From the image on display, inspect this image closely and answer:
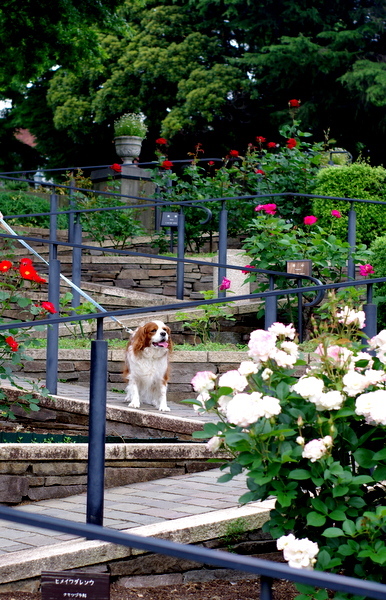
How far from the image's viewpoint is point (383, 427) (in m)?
2.59

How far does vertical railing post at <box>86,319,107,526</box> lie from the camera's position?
299cm

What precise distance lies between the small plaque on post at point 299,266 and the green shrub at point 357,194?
2.37 metres

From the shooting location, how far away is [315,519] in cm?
255

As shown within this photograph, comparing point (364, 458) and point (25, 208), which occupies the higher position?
point (25, 208)

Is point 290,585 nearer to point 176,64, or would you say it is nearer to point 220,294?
point 220,294

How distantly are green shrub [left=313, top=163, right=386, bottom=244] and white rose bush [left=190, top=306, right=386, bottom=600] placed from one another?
5909mm

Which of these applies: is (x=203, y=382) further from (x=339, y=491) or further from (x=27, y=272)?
(x=27, y=272)

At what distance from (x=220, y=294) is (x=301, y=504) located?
15.4ft

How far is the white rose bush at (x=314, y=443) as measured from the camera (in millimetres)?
2492

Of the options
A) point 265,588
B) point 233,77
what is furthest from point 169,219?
point 233,77

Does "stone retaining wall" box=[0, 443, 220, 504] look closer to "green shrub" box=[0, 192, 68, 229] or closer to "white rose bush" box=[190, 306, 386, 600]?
"white rose bush" box=[190, 306, 386, 600]

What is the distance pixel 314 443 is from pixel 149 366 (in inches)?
133

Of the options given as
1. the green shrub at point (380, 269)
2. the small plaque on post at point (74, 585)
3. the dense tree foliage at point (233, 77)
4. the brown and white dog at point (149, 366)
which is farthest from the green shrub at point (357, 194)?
the dense tree foliage at point (233, 77)

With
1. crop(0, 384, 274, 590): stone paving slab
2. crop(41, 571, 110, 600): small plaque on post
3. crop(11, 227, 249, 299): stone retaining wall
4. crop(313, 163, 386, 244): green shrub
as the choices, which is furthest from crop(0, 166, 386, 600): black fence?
crop(11, 227, 249, 299): stone retaining wall
